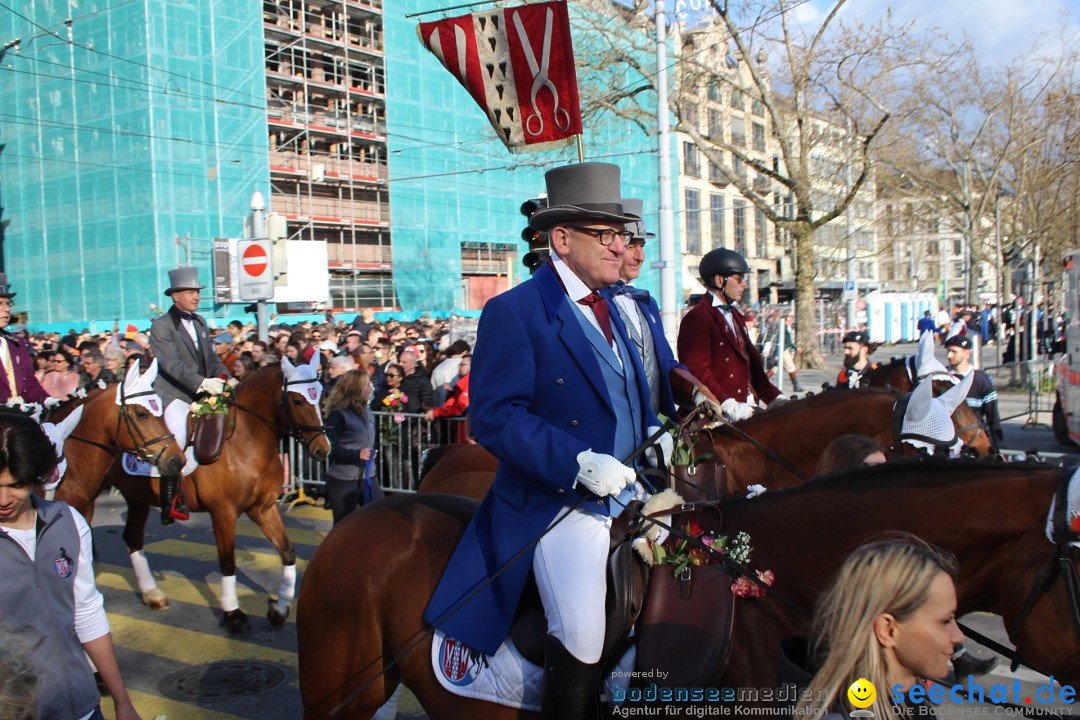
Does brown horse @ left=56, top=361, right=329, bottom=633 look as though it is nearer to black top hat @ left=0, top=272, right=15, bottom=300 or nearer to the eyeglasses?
black top hat @ left=0, top=272, right=15, bottom=300

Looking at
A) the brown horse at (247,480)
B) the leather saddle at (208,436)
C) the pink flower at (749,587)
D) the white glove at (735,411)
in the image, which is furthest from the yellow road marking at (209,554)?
the pink flower at (749,587)

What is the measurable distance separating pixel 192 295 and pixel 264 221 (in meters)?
7.41

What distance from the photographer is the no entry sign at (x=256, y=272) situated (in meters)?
13.9

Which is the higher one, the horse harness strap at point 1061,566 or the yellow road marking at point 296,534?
the horse harness strap at point 1061,566

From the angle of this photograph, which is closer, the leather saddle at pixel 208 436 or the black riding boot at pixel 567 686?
the black riding boot at pixel 567 686

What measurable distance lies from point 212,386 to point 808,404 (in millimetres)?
4873

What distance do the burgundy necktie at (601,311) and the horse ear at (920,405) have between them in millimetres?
2148

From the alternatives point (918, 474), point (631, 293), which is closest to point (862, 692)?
point (918, 474)

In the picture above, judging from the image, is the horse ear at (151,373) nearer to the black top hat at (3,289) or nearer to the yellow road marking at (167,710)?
the black top hat at (3,289)

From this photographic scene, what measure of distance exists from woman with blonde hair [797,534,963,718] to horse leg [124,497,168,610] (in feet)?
22.3

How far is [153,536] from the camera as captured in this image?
10242 millimetres

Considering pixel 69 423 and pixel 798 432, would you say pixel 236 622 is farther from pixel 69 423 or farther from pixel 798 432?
pixel 798 432

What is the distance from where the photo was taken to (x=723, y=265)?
6.65m

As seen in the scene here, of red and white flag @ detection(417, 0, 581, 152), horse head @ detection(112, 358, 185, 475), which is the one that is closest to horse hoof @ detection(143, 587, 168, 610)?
horse head @ detection(112, 358, 185, 475)
